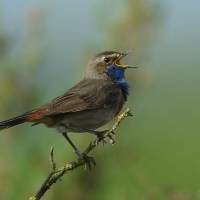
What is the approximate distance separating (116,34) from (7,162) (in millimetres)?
1690

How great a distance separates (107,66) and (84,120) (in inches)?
42.0

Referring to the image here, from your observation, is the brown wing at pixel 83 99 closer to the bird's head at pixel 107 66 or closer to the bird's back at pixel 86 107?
the bird's back at pixel 86 107

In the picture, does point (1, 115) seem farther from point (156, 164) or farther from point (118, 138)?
point (156, 164)

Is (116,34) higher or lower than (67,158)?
higher

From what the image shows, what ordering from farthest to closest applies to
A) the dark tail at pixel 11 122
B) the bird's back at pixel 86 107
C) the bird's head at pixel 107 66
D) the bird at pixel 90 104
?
the bird's head at pixel 107 66
the bird's back at pixel 86 107
the bird at pixel 90 104
the dark tail at pixel 11 122

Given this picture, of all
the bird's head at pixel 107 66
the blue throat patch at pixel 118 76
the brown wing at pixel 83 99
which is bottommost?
the brown wing at pixel 83 99

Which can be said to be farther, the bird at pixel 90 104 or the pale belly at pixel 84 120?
the pale belly at pixel 84 120

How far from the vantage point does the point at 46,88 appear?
27.3 ft

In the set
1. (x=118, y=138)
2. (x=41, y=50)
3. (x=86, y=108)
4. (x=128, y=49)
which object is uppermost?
(x=41, y=50)

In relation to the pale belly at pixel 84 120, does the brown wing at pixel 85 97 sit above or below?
above

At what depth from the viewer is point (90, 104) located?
→ 6.81 m

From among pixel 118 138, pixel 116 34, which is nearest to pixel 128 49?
pixel 116 34

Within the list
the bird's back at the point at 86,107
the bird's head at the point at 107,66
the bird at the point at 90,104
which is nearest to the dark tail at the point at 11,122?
the bird at the point at 90,104

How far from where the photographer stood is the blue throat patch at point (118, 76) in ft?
24.0
